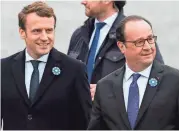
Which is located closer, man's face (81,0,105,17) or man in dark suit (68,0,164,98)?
man in dark suit (68,0,164,98)

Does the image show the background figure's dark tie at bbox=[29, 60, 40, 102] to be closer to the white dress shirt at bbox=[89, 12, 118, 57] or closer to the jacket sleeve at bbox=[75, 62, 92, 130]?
the jacket sleeve at bbox=[75, 62, 92, 130]

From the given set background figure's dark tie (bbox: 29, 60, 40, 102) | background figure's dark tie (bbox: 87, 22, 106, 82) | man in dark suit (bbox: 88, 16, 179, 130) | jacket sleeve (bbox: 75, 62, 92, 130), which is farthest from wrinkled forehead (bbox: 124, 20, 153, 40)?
background figure's dark tie (bbox: 87, 22, 106, 82)

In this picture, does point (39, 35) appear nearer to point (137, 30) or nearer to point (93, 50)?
point (137, 30)

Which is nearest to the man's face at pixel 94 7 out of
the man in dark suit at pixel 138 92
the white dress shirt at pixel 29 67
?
the white dress shirt at pixel 29 67

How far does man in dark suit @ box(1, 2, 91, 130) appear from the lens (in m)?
6.18

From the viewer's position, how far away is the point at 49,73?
6219mm

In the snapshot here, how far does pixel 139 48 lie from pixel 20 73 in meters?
1.02

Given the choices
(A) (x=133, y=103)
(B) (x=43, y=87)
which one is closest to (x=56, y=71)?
(B) (x=43, y=87)

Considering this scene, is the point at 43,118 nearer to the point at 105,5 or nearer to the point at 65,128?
the point at 65,128

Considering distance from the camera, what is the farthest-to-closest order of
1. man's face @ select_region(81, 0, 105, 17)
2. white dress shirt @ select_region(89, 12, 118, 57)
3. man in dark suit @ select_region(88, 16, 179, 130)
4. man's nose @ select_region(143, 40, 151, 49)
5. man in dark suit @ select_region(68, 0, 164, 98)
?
1. man's face @ select_region(81, 0, 105, 17)
2. white dress shirt @ select_region(89, 12, 118, 57)
3. man in dark suit @ select_region(68, 0, 164, 98)
4. man's nose @ select_region(143, 40, 151, 49)
5. man in dark suit @ select_region(88, 16, 179, 130)

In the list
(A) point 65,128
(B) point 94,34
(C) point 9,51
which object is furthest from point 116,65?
(C) point 9,51

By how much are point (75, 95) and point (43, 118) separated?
302mm

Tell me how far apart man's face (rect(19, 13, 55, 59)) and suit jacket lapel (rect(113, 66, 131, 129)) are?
0.65 m

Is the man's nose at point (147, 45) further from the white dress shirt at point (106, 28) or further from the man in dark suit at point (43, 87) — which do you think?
the white dress shirt at point (106, 28)
